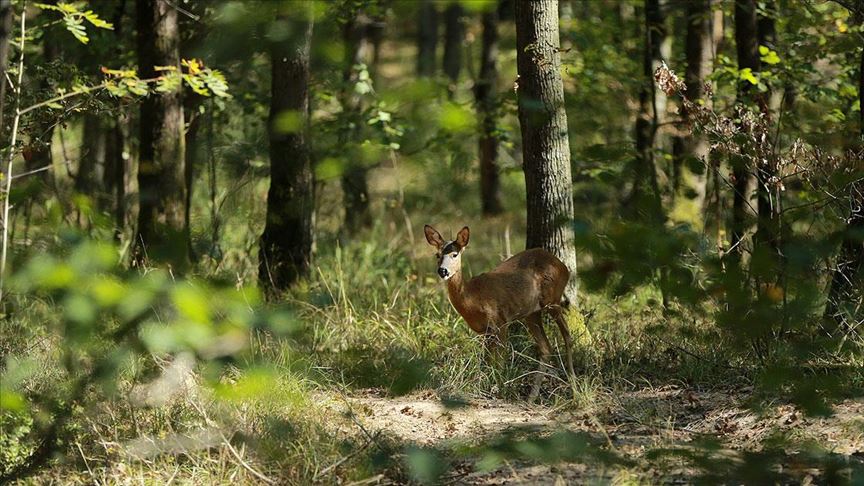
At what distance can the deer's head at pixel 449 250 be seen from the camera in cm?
757

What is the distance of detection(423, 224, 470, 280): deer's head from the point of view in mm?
7574

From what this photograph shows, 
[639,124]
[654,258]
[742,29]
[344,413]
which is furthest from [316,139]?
[654,258]

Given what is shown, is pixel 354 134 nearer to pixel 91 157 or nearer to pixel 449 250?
pixel 91 157

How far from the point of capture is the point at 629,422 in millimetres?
6688

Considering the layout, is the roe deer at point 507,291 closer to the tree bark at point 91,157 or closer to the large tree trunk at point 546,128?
the large tree trunk at point 546,128

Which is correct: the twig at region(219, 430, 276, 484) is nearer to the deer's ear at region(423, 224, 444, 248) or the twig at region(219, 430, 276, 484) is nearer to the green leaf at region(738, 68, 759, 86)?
the deer's ear at region(423, 224, 444, 248)

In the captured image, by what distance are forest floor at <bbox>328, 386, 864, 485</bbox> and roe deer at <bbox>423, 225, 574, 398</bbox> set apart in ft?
2.64

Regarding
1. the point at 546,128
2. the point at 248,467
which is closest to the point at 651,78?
the point at 546,128

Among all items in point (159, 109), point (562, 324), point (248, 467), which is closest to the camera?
point (248, 467)

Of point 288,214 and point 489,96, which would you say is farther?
point 489,96

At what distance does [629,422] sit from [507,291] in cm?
163

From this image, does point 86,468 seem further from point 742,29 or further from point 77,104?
point 742,29

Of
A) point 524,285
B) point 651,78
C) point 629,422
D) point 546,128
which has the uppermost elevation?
point 651,78

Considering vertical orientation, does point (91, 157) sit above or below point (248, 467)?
above
